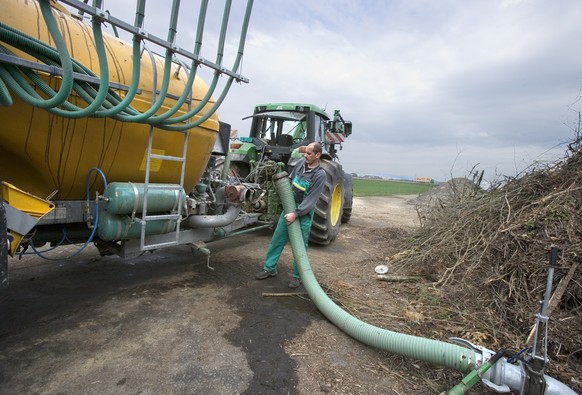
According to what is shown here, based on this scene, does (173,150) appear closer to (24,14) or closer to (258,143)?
(24,14)

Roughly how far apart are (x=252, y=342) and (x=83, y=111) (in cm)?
195

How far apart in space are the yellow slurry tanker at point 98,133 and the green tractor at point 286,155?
168 centimetres

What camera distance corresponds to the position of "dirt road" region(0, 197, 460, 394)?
208cm

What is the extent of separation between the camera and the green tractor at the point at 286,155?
16.8ft

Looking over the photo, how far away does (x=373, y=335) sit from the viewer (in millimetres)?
2479

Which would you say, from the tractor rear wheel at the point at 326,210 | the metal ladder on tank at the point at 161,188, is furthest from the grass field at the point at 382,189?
the metal ladder on tank at the point at 161,188

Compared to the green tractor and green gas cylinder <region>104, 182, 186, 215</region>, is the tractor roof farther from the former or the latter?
green gas cylinder <region>104, 182, 186, 215</region>

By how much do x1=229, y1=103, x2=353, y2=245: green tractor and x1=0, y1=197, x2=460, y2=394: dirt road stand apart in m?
1.22

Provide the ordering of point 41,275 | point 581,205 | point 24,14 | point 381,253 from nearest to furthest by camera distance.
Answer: point 24,14
point 581,205
point 41,275
point 381,253

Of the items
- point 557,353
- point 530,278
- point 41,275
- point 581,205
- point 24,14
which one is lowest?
point 41,275

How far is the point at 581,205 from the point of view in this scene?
10.2 feet

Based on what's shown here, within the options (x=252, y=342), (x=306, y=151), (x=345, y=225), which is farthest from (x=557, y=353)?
(x=345, y=225)

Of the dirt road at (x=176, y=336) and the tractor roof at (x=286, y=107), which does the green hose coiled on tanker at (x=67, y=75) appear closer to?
the dirt road at (x=176, y=336)

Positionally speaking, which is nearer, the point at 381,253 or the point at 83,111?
the point at 83,111
